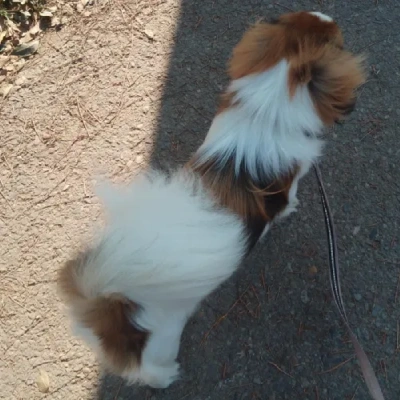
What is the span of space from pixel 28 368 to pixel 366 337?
144 cm

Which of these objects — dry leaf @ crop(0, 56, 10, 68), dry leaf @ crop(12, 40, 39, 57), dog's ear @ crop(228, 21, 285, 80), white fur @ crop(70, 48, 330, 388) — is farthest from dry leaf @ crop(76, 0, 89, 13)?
white fur @ crop(70, 48, 330, 388)

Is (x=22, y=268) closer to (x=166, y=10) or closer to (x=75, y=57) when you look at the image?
(x=75, y=57)

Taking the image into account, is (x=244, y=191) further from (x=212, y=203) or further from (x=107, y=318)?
(x=107, y=318)

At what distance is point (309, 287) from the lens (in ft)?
6.96

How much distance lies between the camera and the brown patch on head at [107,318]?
4.32ft

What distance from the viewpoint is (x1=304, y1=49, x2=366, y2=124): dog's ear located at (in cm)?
160

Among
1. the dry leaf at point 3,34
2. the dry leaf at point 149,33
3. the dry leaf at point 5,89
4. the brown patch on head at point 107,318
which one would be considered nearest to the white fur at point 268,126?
the brown patch on head at point 107,318

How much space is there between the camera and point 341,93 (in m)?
1.65

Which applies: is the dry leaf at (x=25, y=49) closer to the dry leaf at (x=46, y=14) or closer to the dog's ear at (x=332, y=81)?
the dry leaf at (x=46, y=14)

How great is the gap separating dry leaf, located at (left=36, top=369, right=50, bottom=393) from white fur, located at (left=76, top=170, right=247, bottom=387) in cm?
89

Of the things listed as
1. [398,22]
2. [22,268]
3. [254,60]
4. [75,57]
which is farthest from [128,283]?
[398,22]

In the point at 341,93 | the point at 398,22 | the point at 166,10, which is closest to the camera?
the point at 341,93

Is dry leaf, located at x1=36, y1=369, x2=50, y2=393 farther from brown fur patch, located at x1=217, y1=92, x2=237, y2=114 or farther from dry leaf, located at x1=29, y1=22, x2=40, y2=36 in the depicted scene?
dry leaf, located at x1=29, y1=22, x2=40, y2=36

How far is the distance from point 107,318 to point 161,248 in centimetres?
32
